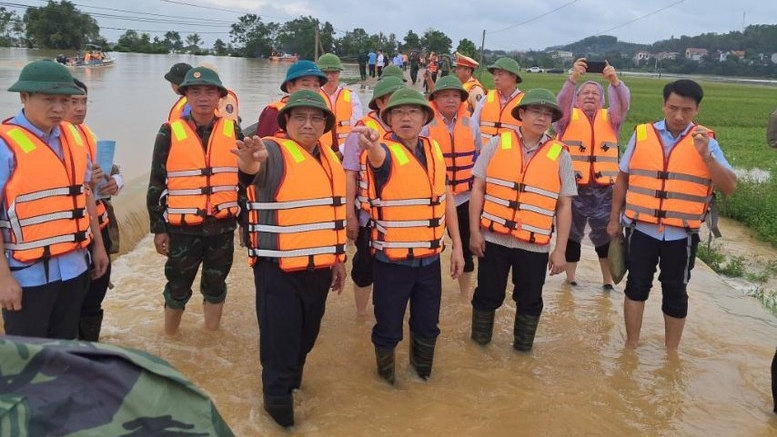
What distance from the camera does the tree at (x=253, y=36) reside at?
9262 cm

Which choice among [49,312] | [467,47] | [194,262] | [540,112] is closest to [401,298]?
[194,262]

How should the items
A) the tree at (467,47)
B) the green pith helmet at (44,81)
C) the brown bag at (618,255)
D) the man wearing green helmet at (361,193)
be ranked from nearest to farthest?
the green pith helmet at (44,81)
the man wearing green helmet at (361,193)
the brown bag at (618,255)
the tree at (467,47)

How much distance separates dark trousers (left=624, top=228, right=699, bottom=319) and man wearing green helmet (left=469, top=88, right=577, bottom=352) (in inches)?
21.5

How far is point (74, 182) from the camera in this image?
10.8 ft

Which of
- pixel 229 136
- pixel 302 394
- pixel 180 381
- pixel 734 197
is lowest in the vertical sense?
pixel 302 394

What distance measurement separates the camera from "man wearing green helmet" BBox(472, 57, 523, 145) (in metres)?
6.00

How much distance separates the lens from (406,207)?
3859mm

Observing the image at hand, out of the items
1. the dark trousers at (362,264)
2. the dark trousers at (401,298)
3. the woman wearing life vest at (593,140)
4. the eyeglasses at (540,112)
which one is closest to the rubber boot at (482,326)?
the dark trousers at (401,298)

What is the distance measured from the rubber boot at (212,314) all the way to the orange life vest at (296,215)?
1.52 metres

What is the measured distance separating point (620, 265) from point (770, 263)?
375cm

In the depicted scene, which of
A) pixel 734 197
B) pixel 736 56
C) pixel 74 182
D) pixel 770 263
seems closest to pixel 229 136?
pixel 74 182

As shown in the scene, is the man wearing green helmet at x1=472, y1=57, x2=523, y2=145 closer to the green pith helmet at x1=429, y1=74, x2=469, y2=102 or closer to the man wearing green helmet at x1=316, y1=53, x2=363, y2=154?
the green pith helmet at x1=429, y1=74, x2=469, y2=102

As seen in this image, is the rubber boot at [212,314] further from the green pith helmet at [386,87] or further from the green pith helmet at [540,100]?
the green pith helmet at [540,100]

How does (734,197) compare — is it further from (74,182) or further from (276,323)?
(74,182)
